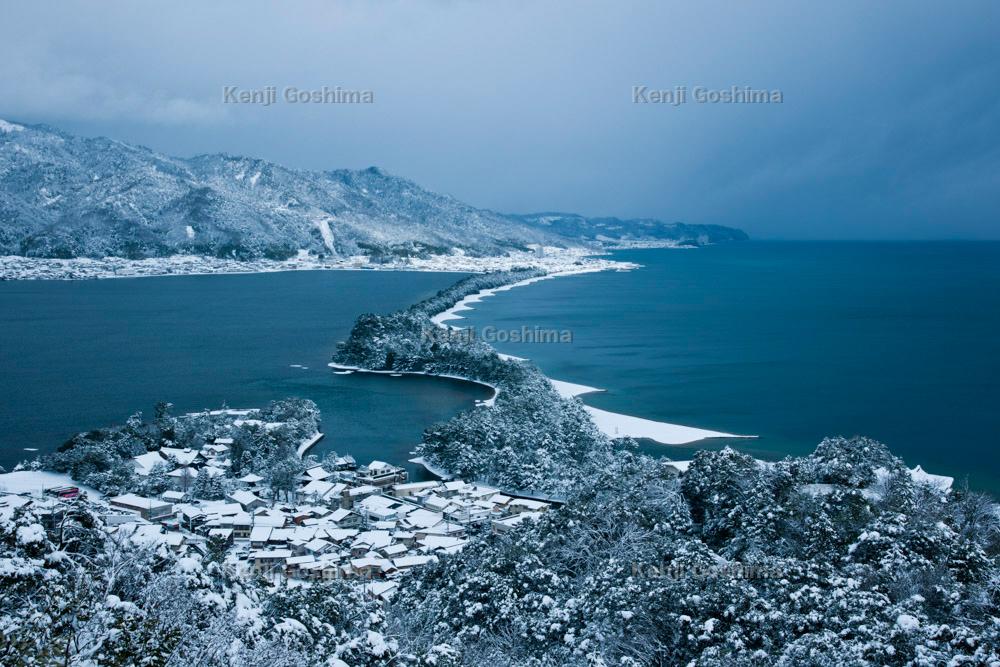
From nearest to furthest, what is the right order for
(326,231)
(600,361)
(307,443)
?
(307,443) < (600,361) < (326,231)

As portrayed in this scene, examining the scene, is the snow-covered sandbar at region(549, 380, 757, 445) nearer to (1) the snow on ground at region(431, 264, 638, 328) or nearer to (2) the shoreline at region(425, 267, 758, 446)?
(2) the shoreline at region(425, 267, 758, 446)

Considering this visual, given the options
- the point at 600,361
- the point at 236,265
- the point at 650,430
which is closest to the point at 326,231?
the point at 236,265

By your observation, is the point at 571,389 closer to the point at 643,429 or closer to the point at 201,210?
the point at 643,429

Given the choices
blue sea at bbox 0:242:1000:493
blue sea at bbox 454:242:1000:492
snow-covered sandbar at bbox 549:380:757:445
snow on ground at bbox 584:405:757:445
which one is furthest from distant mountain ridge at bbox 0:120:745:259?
snow on ground at bbox 584:405:757:445

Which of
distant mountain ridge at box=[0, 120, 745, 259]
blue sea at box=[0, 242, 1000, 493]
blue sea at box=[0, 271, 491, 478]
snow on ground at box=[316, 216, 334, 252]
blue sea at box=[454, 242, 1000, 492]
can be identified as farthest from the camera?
snow on ground at box=[316, 216, 334, 252]

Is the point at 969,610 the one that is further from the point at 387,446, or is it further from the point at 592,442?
the point at 387,446

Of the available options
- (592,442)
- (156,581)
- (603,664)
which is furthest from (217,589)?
(592,442)

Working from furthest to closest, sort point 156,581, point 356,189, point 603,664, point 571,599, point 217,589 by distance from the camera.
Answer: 1. point 356,189
2. point 571,599
3. point 603,664
4. point 217,589
5. point 156,581
